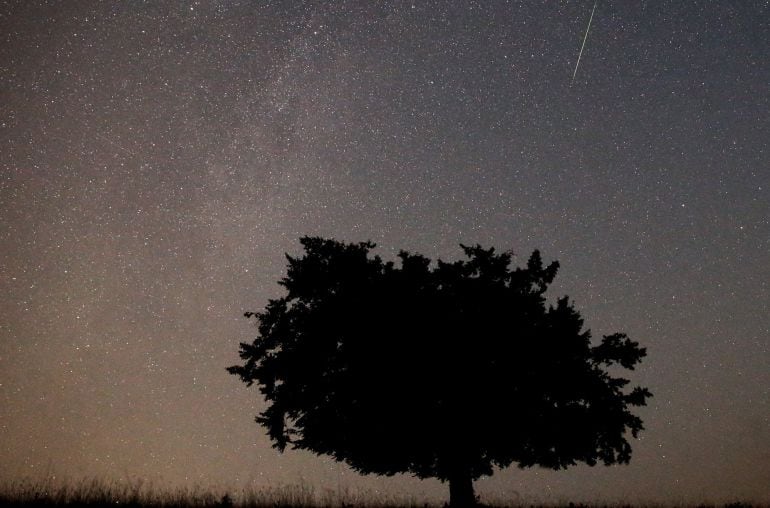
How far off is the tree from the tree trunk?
0.05 m

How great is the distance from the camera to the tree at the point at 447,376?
22.2 meters

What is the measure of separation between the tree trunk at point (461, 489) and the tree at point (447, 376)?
0.16ft

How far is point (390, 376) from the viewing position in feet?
73.0

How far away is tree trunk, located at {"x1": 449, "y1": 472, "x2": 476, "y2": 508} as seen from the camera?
2206 centimetres

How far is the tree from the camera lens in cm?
2220

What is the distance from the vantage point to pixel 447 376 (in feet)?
73.0

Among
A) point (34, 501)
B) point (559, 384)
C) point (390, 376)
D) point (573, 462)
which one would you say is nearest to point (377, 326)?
point (390, 376)

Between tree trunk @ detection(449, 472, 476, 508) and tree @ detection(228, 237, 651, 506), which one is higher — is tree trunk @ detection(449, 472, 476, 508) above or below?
below

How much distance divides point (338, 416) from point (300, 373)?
2146 millimetres

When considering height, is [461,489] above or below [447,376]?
below

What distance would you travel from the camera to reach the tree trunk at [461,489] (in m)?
22.1

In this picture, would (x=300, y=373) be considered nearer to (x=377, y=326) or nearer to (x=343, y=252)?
(x=377, y=326)

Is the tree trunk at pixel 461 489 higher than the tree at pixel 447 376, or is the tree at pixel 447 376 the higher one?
the tree at pixel 447 376

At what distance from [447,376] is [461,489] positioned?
394 cm
